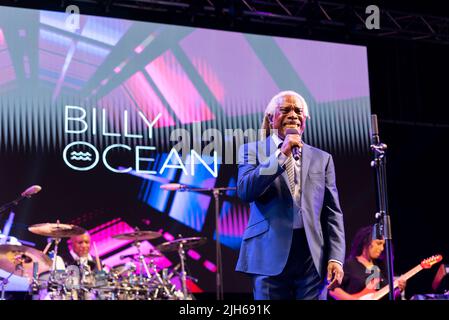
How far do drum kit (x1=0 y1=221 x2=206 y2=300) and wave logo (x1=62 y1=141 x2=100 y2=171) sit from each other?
0.56m

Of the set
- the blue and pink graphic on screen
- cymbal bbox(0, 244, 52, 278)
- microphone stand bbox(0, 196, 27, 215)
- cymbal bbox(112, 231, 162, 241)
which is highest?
the blue and pink graphic on screen

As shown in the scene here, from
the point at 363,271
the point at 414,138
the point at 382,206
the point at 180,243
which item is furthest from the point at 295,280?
the point at 414,138

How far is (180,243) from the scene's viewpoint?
19.8ft

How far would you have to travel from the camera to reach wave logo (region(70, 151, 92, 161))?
6039mm

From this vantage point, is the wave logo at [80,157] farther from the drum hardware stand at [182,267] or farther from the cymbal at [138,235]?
the drum hardware stand at [182,267]

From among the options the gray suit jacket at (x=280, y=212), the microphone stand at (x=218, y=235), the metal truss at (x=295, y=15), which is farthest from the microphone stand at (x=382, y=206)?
the metal truss at (x=295, y=15)

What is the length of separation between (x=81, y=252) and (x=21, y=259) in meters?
0.57

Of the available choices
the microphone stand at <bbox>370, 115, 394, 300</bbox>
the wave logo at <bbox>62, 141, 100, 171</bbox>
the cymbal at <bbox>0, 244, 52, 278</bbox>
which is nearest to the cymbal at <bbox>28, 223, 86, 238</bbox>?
the cymbal at <bbox>0, 244, 52, 278</bbox>

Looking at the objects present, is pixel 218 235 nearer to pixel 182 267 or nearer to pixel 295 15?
pixel 182 267

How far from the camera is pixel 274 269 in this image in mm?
2760

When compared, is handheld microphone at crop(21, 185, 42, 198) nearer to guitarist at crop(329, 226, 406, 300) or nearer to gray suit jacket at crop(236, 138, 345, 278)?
guitarist at crop(329, 226, 406, 300)

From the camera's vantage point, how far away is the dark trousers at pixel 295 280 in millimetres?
2768

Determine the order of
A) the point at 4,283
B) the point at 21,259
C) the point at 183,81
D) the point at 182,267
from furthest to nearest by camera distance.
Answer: the point at 183,81 → the point at 182,267 → the point at 21,259 → the point at 4,283
